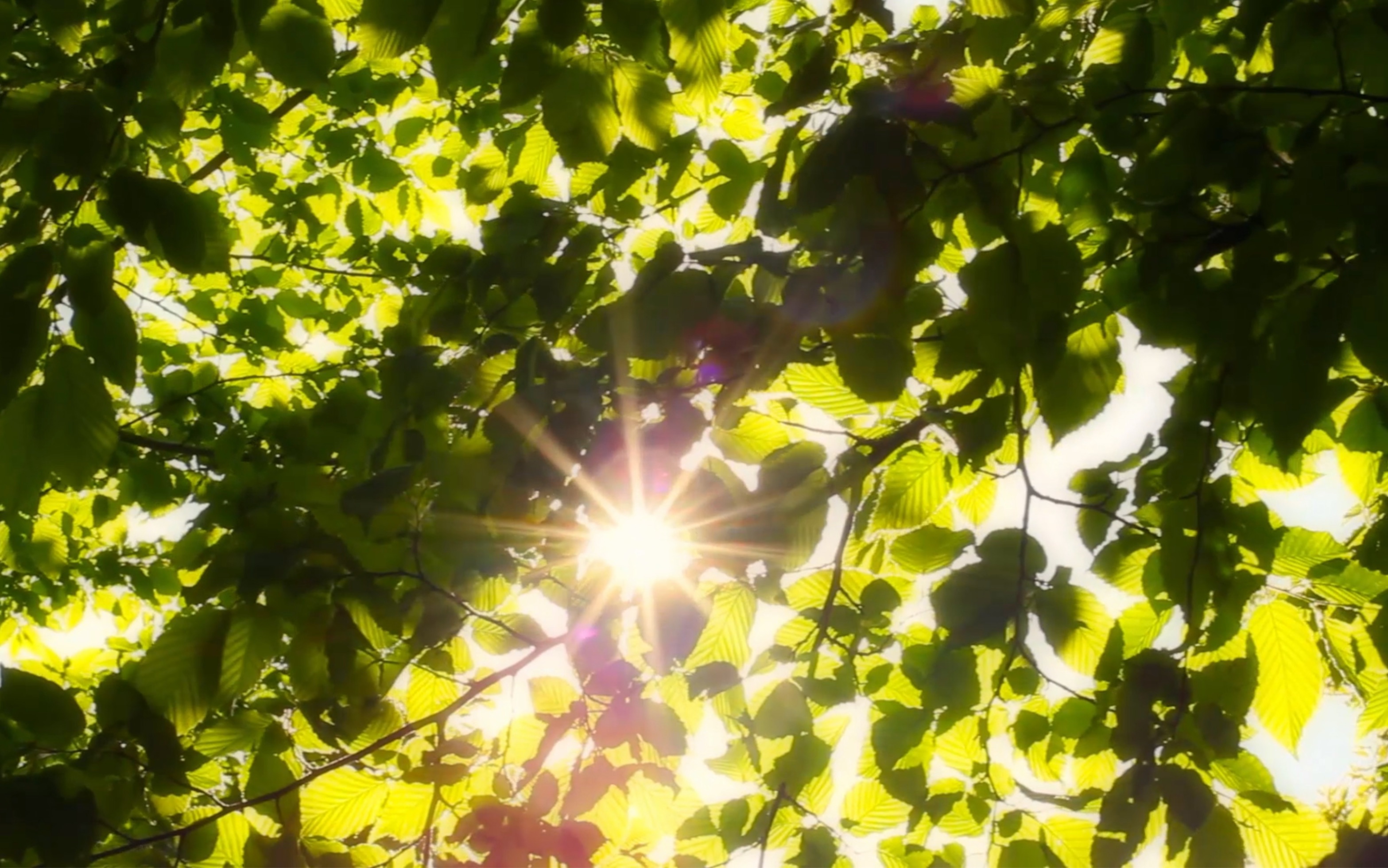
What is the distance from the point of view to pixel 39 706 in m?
1.51

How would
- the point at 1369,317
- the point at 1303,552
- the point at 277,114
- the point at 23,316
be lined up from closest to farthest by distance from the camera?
the point at 1369,317 < the point at 23,316 < the point at 1303,552 < the point at 277,114

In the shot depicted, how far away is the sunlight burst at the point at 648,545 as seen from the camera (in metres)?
1.52

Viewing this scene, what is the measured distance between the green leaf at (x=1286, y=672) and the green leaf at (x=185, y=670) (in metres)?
1.68

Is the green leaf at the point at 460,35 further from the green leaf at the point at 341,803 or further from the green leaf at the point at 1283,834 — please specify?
Answer: the green leaf at the point at 1283,834

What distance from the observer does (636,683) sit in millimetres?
1631

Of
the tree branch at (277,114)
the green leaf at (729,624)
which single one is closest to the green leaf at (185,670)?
the green leaf at (729,624)

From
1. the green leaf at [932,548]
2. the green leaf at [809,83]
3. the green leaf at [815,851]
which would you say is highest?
the green leaf at [809,83]

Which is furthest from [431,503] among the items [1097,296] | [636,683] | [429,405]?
[1097,296]

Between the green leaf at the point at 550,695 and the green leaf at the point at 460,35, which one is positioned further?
the green leaf at the point at 550,695

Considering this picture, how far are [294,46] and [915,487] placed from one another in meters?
1.31

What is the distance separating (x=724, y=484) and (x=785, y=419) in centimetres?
69

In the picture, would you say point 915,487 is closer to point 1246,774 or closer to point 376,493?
point 1246,774

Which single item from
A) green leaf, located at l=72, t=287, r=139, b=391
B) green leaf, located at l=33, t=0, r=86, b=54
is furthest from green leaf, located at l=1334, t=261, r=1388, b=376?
green leaf, located at l=33, t=0, r=86, b=54

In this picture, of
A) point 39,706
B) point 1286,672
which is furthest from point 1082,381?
point 39,706
